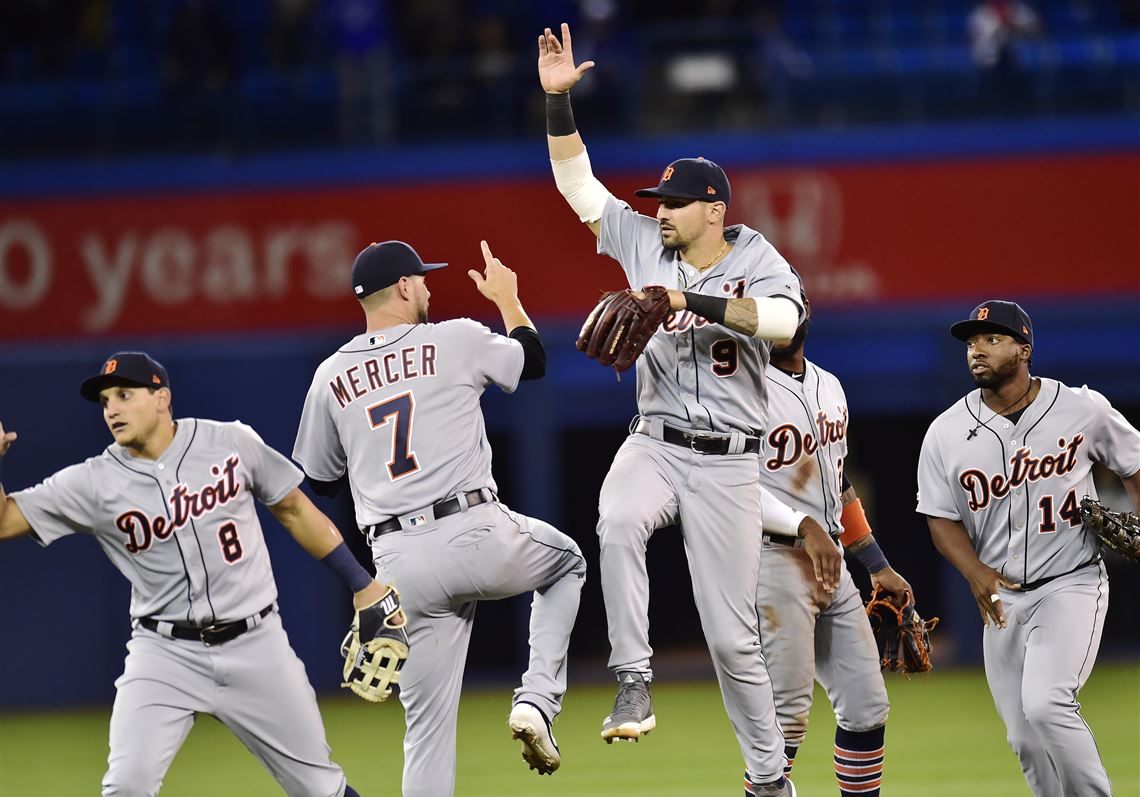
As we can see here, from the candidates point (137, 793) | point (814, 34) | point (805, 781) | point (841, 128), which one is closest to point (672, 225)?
point (137, 793)

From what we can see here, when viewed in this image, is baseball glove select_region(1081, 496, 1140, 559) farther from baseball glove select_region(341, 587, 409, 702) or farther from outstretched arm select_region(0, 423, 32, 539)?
outstretched arm select_region(0, 423, 32, 539)

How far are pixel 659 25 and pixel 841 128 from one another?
180 cm

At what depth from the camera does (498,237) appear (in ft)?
46.4

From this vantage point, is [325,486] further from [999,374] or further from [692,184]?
[999,374]

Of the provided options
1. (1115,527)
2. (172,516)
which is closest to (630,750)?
(1115,527)

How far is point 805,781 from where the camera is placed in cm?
938

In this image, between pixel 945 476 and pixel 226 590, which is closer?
pixel 226 590

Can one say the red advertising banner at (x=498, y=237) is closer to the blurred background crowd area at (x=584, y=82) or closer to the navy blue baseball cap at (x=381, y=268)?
the blurred background crowd area at (x=584, y=82)

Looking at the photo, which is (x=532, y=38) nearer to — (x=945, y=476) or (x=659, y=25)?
(x=659, y=25)

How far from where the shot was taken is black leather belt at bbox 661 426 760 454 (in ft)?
21.2

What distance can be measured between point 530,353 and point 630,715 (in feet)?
4.92

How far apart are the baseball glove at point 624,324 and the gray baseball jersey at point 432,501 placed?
1.87 feet

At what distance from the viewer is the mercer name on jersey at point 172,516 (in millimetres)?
6258

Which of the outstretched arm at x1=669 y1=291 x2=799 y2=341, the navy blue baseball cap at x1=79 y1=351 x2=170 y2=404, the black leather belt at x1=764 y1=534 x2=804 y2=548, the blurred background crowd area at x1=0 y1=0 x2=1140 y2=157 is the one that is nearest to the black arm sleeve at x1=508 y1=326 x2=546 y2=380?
the outstretched arm at x1=669 y1=291 x2=799 y2=341
